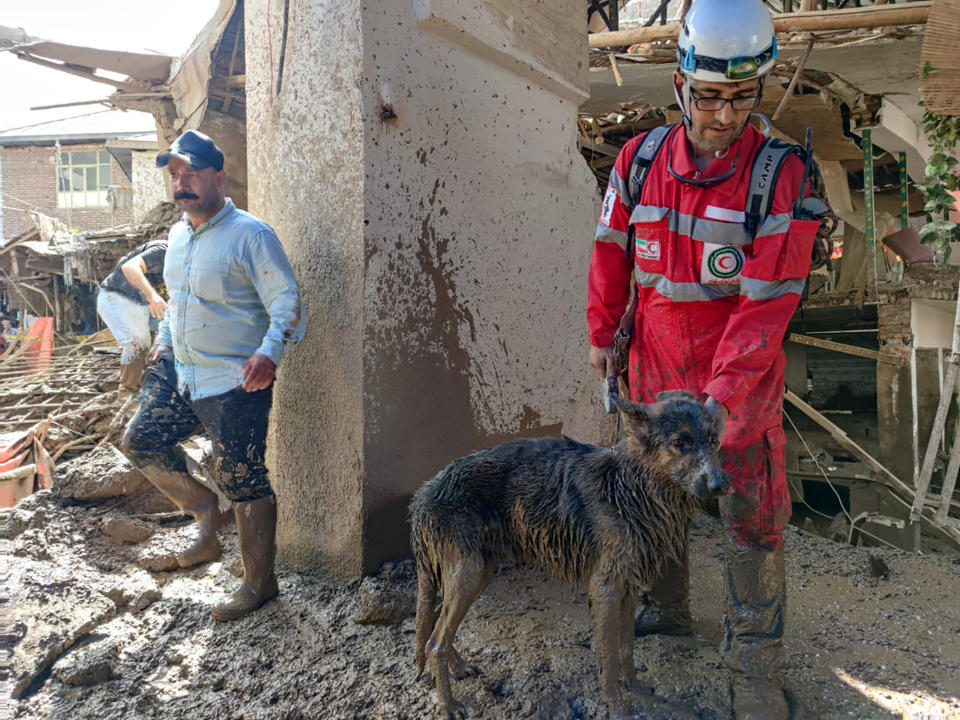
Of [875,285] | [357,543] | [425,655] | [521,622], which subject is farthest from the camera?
[875,285]

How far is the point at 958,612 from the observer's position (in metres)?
3.27

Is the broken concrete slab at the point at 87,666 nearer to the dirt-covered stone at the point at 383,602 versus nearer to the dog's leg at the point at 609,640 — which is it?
the dirt-covered stone at the point at 383,602

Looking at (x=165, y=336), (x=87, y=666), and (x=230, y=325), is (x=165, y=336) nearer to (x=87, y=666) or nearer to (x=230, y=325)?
→ (x=230, y=325)

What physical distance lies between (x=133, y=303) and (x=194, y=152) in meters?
1.67

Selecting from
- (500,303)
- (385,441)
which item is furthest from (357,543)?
(500,303)

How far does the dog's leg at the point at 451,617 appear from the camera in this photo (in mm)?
2350

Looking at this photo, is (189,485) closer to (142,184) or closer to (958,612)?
(958,612)

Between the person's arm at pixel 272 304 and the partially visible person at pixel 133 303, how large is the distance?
1.12m

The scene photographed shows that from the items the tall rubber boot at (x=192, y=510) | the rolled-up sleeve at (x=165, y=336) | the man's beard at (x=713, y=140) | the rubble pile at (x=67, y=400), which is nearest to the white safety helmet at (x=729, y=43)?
the man's beard at (x=713, y=140)

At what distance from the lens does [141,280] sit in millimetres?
3943

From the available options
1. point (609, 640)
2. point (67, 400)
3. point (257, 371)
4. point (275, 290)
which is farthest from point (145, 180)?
point (609, 640)

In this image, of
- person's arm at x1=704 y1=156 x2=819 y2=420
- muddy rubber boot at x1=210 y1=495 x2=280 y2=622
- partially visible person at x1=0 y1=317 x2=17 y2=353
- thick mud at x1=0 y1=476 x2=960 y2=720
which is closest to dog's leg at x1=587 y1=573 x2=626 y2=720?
thick mud at x1=0 y1=476 x2=960 y2=720

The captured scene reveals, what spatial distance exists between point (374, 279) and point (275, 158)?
1.07 meters

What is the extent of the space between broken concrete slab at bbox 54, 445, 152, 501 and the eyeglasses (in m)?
3.86
